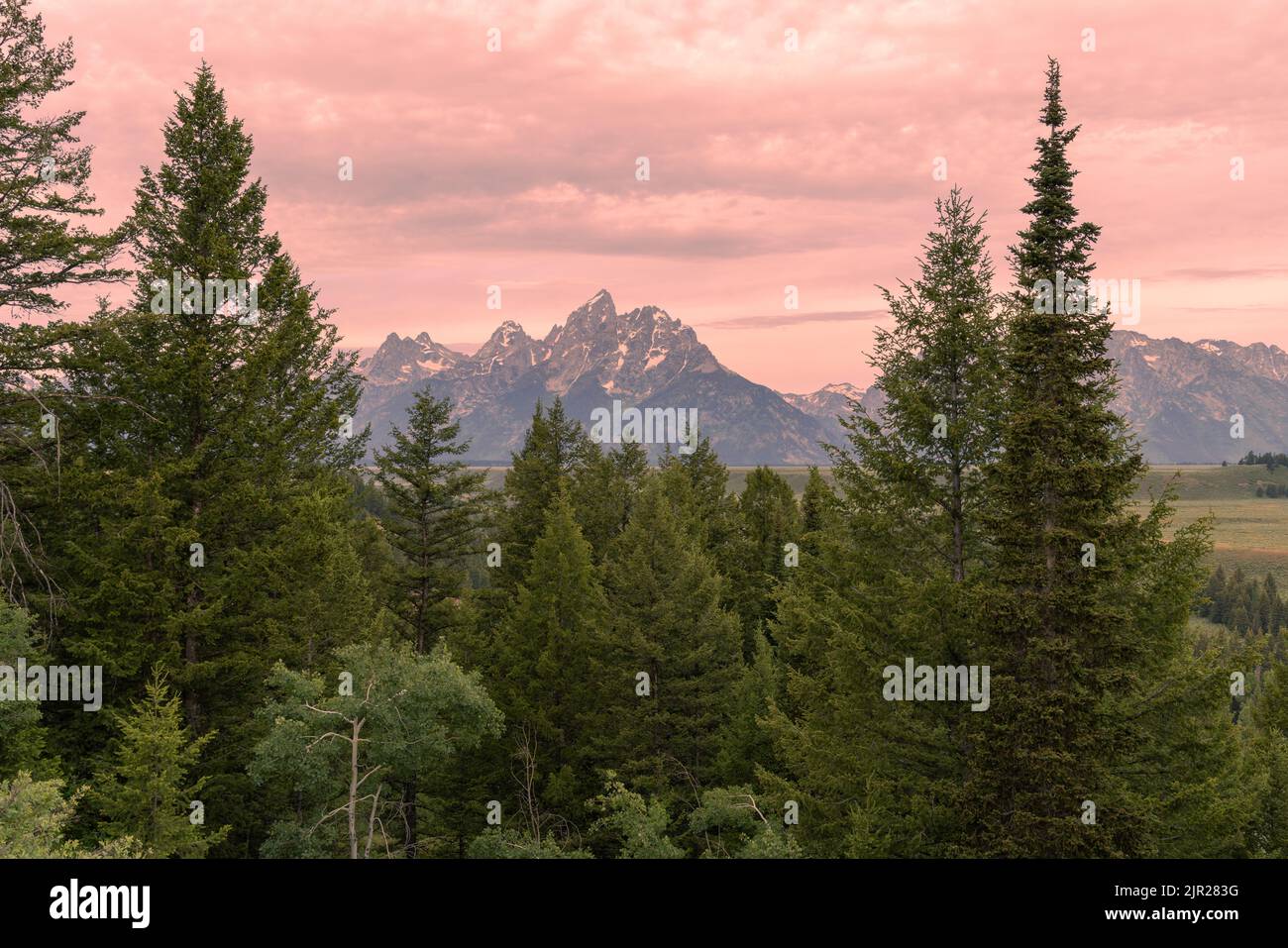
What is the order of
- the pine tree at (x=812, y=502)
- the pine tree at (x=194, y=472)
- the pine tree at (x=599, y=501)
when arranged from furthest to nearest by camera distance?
1. the pine tree at (x=812, y=502)
2. the pine tree at (x=599, y=501)
3. the pine tree at (x=194, y=472)

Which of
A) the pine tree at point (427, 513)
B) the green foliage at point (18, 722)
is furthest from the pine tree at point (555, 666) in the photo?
the green foliage at point (18, 722)

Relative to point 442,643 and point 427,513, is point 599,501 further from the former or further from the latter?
point 442,643

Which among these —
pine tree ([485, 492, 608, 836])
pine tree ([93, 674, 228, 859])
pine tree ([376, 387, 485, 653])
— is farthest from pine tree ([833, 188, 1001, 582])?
pine tree ([376, 387, 485, 653])

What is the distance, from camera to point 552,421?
4338 cm

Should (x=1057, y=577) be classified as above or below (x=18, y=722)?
above

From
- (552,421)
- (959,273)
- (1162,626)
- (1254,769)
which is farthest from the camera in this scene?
(552,421)

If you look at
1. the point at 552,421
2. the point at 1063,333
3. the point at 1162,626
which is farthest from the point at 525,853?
the point at 552,421

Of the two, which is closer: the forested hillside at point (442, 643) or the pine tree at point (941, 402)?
the forested hillside at point (442, 643)

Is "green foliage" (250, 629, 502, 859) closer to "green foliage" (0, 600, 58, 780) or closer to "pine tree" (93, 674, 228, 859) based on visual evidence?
"pine tree" (93, 674, 228, 859)

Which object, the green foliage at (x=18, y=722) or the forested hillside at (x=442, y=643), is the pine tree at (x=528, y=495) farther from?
the green foliage at (x=18, y=722)

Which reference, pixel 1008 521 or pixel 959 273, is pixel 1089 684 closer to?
pixel 1008 521

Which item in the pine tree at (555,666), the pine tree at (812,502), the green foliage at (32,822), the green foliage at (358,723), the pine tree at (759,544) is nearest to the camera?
the green foliage at (32,822)

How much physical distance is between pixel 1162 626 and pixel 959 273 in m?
9.66

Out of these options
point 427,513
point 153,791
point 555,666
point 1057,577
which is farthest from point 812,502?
point 153,791
